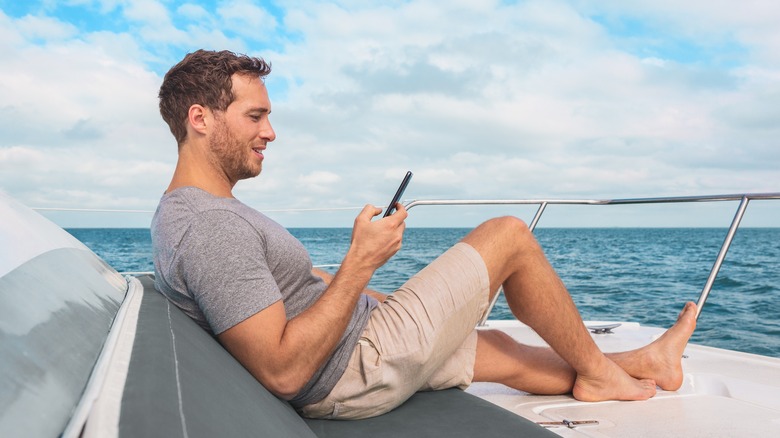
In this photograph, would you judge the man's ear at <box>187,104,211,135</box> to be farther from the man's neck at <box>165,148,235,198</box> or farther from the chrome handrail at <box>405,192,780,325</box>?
the chrome handrail at <box>405,192,780,325</box>

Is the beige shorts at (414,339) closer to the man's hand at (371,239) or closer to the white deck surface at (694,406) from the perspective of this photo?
the man's hand at (371,239)

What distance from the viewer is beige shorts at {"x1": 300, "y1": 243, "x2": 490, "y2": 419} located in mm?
1378

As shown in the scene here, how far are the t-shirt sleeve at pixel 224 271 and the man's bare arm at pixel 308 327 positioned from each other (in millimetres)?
24

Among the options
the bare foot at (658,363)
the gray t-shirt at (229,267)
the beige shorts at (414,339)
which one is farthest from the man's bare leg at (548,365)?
the gray t-shirt at (229,267)

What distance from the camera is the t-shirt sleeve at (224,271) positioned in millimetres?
1153

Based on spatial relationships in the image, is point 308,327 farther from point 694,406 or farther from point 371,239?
point 694,406

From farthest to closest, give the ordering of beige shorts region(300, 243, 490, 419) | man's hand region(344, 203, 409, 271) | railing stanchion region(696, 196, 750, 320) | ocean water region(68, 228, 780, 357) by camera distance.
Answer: ocean water region(68, 228, 780, 357), railing stanchion region(696, 196, 750, 320), beige shorts region(300, 243, 490, 419), man's hand region(344, 203, 409, 271)

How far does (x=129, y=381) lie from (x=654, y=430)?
1269 millimetres

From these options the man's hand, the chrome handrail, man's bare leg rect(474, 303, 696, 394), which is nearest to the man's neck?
the man's hand

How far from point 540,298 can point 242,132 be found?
820 mm

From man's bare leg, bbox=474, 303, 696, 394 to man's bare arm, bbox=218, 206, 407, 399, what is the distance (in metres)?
0.57

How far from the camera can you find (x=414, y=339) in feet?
4.58

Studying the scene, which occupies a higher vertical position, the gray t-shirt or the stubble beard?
the stubble beard

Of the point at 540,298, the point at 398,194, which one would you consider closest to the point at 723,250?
the point at 540,298
